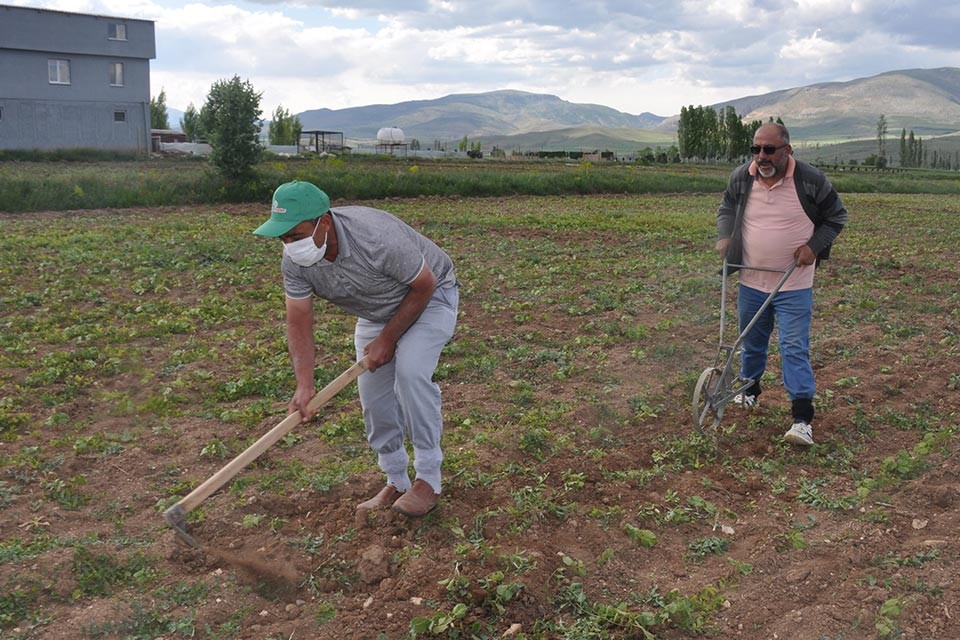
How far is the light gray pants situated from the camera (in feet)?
14.9

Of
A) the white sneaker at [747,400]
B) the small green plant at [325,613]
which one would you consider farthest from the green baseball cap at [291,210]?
the white sneaker at [747,400]

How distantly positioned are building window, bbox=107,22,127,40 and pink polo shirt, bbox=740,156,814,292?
4992 centimetres

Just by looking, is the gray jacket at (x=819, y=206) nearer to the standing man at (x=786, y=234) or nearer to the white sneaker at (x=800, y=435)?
the standing man at (x=786, y=234)

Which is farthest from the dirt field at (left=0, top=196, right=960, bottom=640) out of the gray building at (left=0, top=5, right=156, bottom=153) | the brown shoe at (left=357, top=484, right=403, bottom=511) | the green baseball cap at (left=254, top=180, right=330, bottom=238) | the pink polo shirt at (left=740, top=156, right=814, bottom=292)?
the gray building at (left=0, top=5, right=156, bottom=153)

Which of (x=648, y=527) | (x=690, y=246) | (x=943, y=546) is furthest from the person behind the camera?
→ (x=690, y=246)

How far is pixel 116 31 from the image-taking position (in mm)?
48375

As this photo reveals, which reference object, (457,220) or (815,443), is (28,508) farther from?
(457,220)

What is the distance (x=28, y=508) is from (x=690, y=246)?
12.8m

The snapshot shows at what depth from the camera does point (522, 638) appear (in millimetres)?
3680

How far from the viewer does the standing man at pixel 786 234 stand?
5770 millimetres

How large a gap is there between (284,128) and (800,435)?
76241 mm

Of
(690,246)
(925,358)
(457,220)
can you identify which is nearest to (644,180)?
(457,220)

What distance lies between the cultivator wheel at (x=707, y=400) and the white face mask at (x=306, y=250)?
9.88 ft

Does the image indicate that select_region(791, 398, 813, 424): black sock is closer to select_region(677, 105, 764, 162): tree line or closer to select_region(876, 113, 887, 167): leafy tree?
select_region(677, 105, 764, 162): tree line
